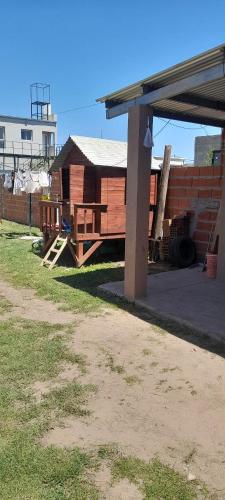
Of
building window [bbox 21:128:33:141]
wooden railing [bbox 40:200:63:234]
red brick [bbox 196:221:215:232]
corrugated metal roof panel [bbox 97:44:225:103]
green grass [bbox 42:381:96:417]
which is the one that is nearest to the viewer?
green grass [bbox 42:381:96:417]

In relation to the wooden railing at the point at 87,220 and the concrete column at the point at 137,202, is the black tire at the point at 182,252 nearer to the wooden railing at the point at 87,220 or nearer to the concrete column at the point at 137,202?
the wooden railing at the point at 87,220

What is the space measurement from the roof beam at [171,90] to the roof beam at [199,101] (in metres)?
0.46

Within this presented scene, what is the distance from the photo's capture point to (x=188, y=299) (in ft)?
17.6

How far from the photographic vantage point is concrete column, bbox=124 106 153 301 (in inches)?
199

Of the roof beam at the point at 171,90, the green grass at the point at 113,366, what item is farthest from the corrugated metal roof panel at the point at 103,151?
the green grass at the point at 113,366

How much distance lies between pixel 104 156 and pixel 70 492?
27.2 ft

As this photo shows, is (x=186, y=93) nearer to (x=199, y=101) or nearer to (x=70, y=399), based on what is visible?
(x=199, y=101)

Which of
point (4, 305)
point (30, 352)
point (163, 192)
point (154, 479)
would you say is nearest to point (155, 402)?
point (154, 479)

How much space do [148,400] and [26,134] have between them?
125 feet

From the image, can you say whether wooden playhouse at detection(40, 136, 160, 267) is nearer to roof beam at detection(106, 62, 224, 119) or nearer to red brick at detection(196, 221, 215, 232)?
red brick at detection(196, 221, 215, 232)

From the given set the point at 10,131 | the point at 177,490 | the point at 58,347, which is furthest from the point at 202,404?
the point at 10,131

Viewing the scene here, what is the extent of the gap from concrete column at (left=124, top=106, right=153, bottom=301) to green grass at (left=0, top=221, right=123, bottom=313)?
23.1 inches

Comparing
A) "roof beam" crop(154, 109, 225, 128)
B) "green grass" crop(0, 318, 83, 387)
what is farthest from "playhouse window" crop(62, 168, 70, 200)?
"green grass" crop(0, 318, 83, 387)

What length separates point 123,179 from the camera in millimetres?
7961
